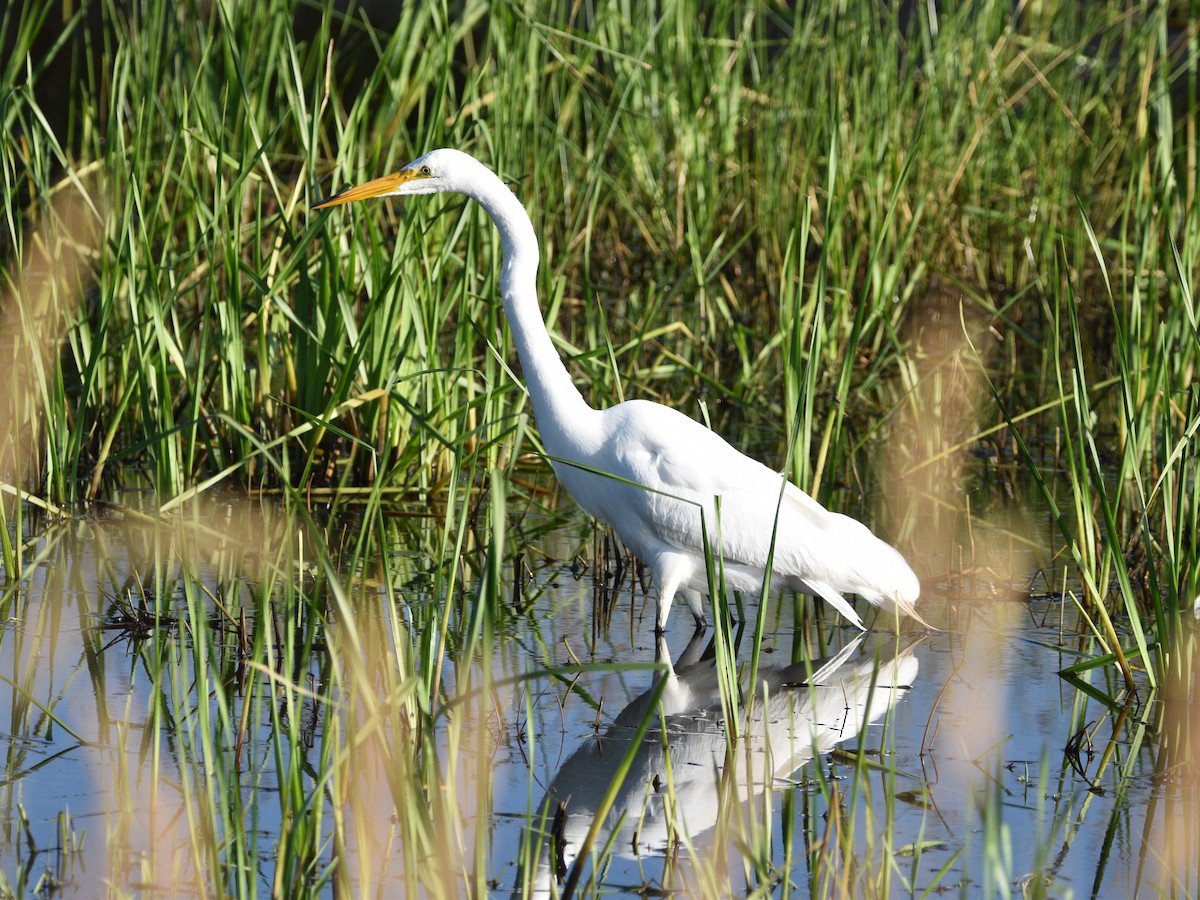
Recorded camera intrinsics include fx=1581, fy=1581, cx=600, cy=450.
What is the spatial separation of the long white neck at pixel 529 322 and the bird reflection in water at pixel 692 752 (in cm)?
59

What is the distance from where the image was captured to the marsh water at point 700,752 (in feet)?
8.32

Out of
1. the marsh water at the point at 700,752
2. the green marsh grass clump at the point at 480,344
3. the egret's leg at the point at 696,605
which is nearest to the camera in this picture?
the marsh water at the point at 700,752

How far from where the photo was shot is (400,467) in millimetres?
4512

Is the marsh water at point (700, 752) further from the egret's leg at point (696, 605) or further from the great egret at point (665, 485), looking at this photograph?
the great egret at point (665, 485)

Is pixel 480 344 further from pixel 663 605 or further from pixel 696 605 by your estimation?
pixel 663 605

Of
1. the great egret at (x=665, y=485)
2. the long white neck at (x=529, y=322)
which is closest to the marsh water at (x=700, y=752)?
the great egret at (x=665, y=485)

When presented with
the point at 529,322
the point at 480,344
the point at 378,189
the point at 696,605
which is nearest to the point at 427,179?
the point at 378,189

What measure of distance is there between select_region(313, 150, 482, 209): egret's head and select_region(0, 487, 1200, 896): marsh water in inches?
43.3

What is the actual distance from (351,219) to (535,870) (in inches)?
107

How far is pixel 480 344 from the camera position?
598 cm

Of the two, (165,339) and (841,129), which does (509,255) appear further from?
(841,129)

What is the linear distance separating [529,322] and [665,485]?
1.69 feet

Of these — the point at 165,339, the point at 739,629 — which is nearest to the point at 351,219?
the point at 165,339

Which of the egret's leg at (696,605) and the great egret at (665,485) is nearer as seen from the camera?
the great egret at (665,485)
